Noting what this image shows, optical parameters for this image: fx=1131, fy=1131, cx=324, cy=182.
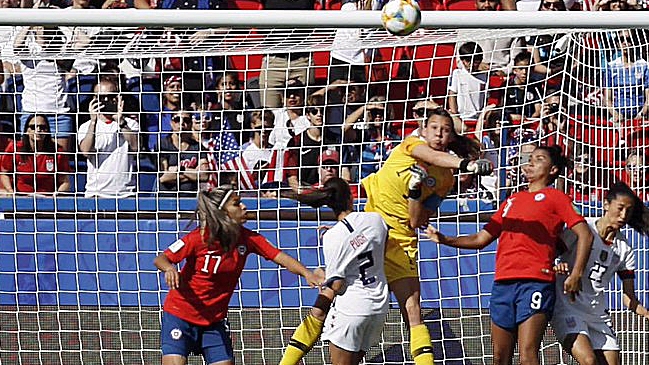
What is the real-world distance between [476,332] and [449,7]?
3.90 metres

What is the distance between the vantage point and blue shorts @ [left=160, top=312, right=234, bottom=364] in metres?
6.45

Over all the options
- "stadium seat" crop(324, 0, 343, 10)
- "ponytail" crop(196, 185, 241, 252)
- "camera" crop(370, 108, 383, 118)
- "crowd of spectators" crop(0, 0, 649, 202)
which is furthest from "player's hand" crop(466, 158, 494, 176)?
"stadium seat" crop(324, 0, 343, 10)

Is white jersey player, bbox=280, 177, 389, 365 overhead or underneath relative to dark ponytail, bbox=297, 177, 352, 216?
underneath

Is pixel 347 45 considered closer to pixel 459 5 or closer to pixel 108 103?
pixel 108 103

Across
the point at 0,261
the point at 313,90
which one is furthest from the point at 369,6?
the point at 0,261

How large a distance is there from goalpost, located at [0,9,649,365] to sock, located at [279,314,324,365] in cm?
143

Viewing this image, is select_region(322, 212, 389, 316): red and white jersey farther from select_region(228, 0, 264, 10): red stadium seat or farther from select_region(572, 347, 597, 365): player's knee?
select_region(228, 0, 264, 10): red stadium seat

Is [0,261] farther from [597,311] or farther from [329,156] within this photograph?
[597,311]

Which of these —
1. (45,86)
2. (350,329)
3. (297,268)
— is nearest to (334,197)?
(297,268)

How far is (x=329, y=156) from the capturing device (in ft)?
28.9

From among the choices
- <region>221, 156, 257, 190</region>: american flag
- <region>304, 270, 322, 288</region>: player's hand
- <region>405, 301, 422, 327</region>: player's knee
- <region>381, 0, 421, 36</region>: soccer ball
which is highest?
<region>381, 0, 421, 36</region>: soccer ball

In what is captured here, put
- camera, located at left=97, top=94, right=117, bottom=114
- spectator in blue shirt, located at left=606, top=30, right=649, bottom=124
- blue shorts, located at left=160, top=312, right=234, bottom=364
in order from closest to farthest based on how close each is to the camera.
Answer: blue shorts, located at left=160, top=312, right=234, bottom=364, spectator in blue shirt, located at left=606, top=30, right=649, bottom=124, camera, located at left=97, top=94, right=117, bottom=114

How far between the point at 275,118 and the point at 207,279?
111 inches

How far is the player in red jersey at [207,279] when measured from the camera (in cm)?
646
